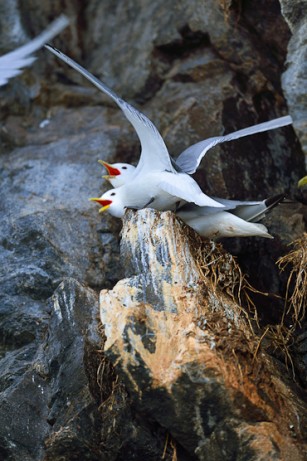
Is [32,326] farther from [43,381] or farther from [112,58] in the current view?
[112,58]

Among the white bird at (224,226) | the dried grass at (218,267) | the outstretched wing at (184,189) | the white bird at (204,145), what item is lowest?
the dried grass at (218,267)

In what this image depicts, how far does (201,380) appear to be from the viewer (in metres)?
4.22

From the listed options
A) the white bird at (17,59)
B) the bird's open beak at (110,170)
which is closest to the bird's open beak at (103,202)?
the bird's open beak at (110,170)

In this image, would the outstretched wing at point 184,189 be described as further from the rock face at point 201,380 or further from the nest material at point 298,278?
the rock face at point 201,380

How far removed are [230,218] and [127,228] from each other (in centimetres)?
57

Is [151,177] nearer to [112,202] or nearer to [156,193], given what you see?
[156,193]

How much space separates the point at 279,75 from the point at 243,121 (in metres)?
0.46

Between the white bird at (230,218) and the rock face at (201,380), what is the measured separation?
0.75 meters

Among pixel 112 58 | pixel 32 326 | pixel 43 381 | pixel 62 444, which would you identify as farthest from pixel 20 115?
pixel 62 444

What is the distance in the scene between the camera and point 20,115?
23.2ft

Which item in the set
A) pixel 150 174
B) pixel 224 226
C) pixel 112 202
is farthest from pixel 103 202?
pixel 224 226

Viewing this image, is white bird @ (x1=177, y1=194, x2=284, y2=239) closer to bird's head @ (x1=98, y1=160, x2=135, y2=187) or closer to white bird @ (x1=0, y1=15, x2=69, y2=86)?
bird's head @ (x1=98, y1=160, x2=135, y2=187)

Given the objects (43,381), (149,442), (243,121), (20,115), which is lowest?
(149,442)

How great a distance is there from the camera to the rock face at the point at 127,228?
14.2 ft
